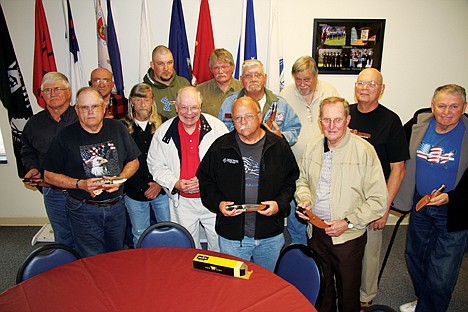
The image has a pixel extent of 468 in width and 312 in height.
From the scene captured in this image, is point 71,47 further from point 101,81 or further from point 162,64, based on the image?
point 162,64

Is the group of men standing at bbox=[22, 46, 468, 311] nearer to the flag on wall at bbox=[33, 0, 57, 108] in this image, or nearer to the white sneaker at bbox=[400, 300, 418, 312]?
the white sneaker at bbox=[400, 300, 418, 312]

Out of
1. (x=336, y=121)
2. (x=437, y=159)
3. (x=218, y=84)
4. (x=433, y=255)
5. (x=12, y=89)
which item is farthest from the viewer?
(x=12, y=89)

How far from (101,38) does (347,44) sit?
9.97 ft

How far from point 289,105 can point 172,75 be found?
1.30 meters

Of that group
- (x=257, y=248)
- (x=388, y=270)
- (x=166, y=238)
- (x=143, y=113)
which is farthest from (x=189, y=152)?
(x=388, y=270)

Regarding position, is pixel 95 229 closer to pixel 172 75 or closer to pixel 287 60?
pixel 172 75

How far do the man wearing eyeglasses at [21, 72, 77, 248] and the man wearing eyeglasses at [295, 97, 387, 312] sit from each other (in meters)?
2.23

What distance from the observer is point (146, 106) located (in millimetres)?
3271

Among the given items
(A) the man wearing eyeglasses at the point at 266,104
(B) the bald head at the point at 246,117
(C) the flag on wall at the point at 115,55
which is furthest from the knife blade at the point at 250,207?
(C) the flag on wall at the point at 115,55

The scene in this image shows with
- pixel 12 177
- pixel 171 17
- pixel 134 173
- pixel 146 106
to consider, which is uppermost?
pixel 171 17

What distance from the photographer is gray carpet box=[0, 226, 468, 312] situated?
339cm

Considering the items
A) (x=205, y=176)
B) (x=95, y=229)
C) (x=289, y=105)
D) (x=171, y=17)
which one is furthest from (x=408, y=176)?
(x=171, y=17)

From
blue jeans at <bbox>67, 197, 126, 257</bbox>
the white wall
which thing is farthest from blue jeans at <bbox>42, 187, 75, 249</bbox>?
the white wall

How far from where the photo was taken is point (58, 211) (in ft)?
11.2
